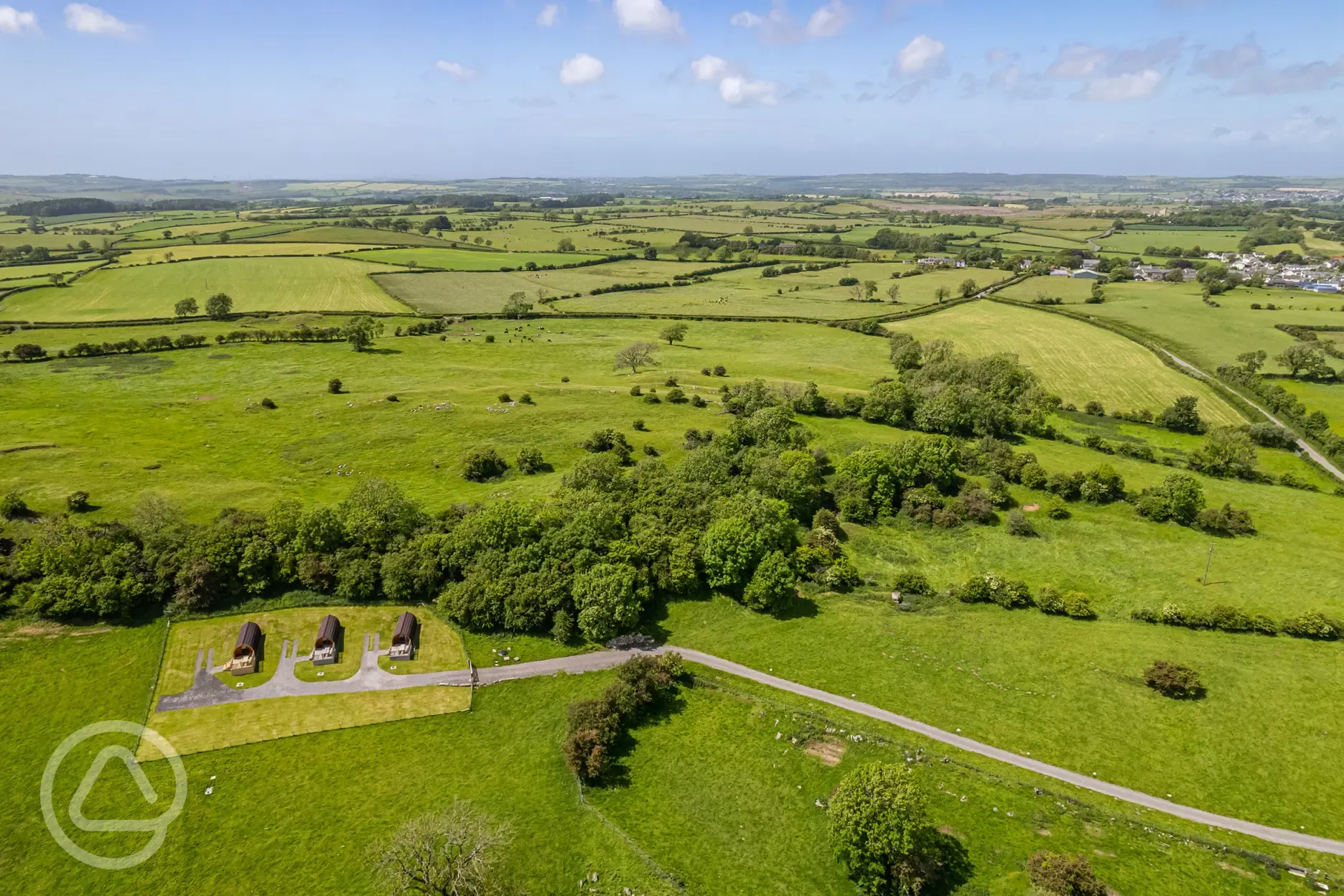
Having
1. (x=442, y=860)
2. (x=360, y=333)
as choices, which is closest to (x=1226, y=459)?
(x=442, y=860)

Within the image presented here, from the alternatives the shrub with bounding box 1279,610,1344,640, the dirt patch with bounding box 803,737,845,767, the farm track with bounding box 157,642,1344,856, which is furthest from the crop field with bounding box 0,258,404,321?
the shrub with bounding box 1279,610,1344,640

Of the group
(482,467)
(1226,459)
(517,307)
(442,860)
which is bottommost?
(442,860)

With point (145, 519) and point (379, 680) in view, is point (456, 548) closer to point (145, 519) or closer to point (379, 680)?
point (379, 680)

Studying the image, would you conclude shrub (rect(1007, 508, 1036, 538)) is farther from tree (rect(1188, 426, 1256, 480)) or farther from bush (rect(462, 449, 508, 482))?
bush (rect(462, 449, 508, 482))

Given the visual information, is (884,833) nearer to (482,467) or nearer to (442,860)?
(442,860)

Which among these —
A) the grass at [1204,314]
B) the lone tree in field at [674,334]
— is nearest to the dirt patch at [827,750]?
the lone tree in field at [674,334]

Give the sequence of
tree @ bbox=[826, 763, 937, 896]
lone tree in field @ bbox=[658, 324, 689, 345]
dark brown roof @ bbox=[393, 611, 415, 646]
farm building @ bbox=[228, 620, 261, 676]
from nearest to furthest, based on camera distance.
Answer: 1. tree @ bbox=[826, 763, 937, 896]
2. farm building @ bbox=[228, 620, 261, 676]
3. dark brown roof @ bbox=[393, 611, 415, 646]
4. lone tree in field @ bbox=[658, 324, 689, 345]

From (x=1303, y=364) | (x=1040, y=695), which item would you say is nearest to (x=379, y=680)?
(x=1040, y=695)
